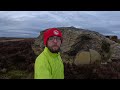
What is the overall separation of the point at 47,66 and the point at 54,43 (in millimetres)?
381

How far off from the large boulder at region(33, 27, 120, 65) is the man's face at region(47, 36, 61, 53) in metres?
8.05

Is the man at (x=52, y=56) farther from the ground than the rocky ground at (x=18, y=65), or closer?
farther from the ground

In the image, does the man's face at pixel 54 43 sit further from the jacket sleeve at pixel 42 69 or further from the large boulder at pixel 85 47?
the large boulder at pixel 85 47

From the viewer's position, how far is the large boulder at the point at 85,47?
12141 millimetres

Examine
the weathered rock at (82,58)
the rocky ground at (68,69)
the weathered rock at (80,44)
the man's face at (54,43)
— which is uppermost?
the man's face at (54,43)

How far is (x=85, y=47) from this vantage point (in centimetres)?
1262

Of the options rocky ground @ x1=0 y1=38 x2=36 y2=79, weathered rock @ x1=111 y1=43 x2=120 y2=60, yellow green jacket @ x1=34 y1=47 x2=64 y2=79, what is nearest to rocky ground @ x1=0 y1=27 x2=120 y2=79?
rocky ground @ x1=0 y1=38 x2=36 y2=79

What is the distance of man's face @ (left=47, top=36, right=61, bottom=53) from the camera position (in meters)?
3.74

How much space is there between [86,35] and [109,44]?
1.16m

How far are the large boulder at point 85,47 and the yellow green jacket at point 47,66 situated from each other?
8011mm

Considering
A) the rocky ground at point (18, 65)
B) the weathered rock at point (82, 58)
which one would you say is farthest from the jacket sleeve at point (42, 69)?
the weathered rock at point (82, 58)
